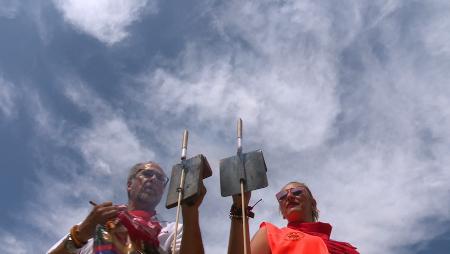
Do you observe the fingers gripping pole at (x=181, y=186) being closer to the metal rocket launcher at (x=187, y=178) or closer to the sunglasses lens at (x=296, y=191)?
the metal rocket launcher at (x=187, y=178)

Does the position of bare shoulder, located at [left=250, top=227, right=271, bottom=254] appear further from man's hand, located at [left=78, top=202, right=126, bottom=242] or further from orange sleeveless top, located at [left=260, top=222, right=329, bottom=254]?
man's hand, located at [left=78, top=202, right=126, bottom=242]

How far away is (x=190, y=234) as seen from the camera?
4.64 metres

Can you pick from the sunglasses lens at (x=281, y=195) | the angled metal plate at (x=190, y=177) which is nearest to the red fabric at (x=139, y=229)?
the angled metal plate at (x=190, y=177)

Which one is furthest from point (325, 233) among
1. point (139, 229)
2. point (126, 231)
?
point (126, 231)

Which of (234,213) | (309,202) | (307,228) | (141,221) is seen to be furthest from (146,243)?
(309,202)

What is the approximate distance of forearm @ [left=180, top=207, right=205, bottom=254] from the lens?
182 inches

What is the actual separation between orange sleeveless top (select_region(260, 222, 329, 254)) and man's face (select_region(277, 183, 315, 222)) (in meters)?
0.52

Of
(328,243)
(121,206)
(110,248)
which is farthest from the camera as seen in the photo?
(328,243)

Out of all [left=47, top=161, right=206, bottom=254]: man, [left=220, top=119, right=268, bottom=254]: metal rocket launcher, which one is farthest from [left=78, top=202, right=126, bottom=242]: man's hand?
[left=220, top=119, right=268, bottom=254]: metal rocket launcher

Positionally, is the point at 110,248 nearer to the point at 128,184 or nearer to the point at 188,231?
the point at 188,231

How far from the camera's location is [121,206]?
4.87 metres

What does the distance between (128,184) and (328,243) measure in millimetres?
2846

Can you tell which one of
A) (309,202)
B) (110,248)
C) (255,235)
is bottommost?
(110,248)

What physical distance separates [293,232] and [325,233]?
508 mm
